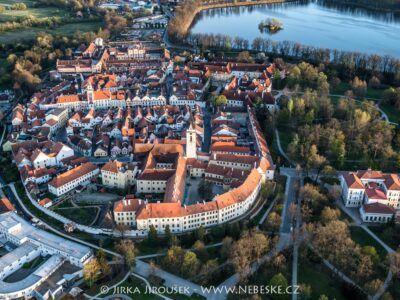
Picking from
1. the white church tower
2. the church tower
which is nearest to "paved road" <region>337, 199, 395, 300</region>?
the white church tower

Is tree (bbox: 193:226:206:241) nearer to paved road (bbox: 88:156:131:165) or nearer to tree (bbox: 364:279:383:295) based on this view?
tree (bbox: 364:279:383:295)

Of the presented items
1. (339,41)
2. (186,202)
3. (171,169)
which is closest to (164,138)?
(171,169)

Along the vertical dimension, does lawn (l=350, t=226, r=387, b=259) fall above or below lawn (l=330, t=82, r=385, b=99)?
below

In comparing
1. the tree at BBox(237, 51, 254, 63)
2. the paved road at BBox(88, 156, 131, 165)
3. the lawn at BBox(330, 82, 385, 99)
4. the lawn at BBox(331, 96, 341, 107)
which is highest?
the tree at BBox(237, 51, 254, 63)

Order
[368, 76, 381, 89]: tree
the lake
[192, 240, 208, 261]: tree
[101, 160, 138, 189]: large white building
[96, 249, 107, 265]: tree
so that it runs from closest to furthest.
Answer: [96, 249, 107, 265]: tree
[192, 240, 208, 261]: tree
[101, 160, 138, 189]: large white building
[368, 76, 381, 89]: tree
the lake

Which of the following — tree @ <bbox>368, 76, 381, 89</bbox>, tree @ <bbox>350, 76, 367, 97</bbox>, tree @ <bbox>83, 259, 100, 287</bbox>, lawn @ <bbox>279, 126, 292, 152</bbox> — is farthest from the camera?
tree @ <bbox>368, 76, 381, 89</bbox>

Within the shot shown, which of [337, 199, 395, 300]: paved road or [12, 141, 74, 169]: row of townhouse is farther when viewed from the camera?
[12, 141, 74, 169]: row of townhouse

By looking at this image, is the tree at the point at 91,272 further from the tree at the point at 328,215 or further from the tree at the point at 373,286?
the tree at the point at 373,286
